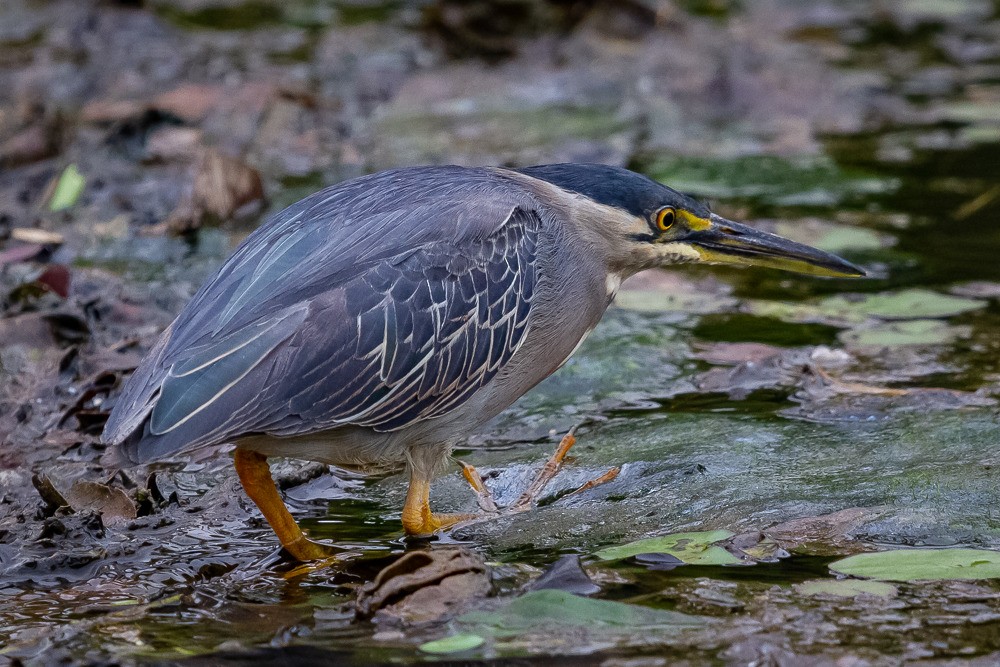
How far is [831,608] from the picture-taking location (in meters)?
3.73

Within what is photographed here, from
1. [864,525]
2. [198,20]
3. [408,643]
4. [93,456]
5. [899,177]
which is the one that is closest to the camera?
[408,643]

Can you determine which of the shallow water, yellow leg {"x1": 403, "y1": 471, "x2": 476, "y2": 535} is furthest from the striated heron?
the shallow water

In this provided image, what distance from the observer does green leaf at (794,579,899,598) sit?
380 cm

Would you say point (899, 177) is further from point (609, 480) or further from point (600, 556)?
point (600, 556)

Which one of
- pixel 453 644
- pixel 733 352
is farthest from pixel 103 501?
pixel 733 352

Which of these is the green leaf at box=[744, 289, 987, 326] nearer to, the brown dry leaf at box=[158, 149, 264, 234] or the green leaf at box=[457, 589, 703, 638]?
the brown dry leaf at box=[158, 149, 264, 234]

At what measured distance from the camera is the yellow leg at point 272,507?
4410 mm

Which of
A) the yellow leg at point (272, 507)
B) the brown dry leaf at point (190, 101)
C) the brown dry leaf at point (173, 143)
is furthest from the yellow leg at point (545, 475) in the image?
the brown dry leaf at point (190, 101)

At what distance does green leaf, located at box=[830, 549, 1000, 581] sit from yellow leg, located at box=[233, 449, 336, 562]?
1706mm

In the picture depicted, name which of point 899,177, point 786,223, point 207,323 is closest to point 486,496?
point 207,323

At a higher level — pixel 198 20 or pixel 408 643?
pixel 198 20

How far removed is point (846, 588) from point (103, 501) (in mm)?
2584

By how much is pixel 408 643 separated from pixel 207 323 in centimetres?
138

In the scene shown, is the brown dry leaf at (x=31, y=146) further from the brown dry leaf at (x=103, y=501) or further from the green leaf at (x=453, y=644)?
the green leaf at (x=453, y=644)
